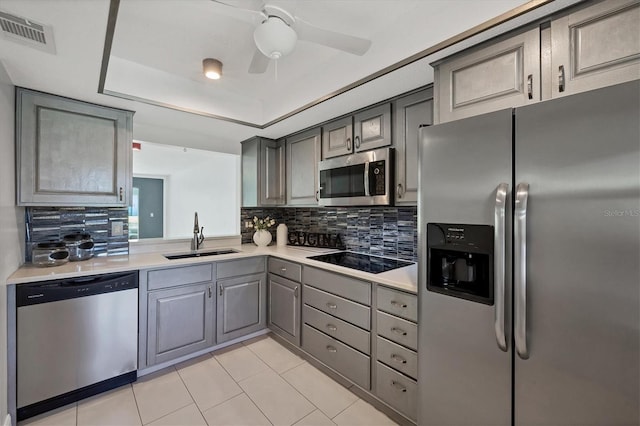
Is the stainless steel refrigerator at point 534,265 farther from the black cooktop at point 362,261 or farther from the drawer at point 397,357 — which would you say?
the black cooktop at point 362,261

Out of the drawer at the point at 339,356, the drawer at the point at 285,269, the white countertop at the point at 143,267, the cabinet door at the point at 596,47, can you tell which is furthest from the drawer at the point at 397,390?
the cabinet door at the point at 596,47

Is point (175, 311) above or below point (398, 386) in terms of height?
above

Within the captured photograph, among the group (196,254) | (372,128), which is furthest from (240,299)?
(372,128)

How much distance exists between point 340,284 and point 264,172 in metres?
1.73

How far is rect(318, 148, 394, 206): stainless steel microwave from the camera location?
2064 mm

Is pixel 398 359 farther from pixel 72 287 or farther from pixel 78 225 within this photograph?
pixel 78 225

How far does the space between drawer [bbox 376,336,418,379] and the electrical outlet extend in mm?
2456

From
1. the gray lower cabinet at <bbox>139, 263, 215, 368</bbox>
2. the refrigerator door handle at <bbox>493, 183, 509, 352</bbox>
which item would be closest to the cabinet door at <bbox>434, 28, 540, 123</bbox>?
the refrigerator door handle at <bbox>493, 183, 509, 352</bbox>

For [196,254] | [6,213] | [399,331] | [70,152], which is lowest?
[399,331]

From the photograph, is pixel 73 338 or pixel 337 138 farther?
pixel 337 138

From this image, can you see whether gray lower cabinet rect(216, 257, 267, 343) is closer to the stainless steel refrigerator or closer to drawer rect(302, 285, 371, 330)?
drawer rect(302, 285, 371, 330)

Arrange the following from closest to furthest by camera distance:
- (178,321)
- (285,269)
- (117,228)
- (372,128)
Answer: (372,128), (178,321), (117,228), (285,269)

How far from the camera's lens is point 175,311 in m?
2.31

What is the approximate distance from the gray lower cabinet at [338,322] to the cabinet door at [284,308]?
0.34 feet
